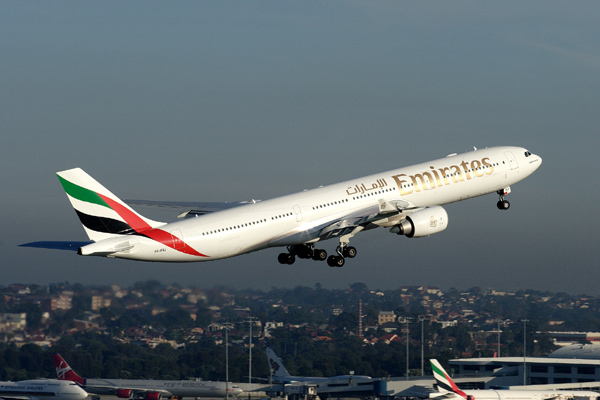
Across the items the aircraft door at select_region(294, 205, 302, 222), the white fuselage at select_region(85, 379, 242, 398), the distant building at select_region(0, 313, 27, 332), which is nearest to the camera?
the aircraft door at select_region(294, 205, 302, 222)

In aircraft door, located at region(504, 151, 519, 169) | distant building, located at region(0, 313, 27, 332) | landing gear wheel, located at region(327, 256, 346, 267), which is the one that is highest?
aircraft door, located at region(504, 151, 519, 169)

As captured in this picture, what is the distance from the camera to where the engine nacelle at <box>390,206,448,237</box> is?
56312 mm

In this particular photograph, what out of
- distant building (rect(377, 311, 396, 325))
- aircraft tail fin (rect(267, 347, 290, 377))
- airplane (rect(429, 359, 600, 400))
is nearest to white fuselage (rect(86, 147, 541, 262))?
airplane (rect(429, 359, 600, 400))

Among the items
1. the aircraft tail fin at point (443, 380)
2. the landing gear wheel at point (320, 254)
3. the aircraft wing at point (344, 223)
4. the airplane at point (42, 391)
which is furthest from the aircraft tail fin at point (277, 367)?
the aircraft wing at point (344, 223)

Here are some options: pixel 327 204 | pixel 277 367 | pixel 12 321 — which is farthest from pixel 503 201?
pixel 277 367

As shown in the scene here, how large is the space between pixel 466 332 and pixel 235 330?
184 ft

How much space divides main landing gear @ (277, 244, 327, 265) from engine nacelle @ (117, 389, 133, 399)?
144ft

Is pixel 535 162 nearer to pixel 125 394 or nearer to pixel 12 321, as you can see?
pixel 12 321

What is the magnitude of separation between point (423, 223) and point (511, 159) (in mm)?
10197

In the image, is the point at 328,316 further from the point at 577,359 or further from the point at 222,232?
the point at 222,232

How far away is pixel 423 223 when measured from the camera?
185 feet

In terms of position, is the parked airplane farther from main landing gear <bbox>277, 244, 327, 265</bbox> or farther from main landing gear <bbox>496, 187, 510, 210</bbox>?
main landing gear <bbox>277, 244, 327, 265</bbox>

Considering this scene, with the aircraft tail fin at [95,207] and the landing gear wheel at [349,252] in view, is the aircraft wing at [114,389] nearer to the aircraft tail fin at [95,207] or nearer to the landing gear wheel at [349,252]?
the landing gear wheel at [349,252]

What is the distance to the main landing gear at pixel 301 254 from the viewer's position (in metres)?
55.7
